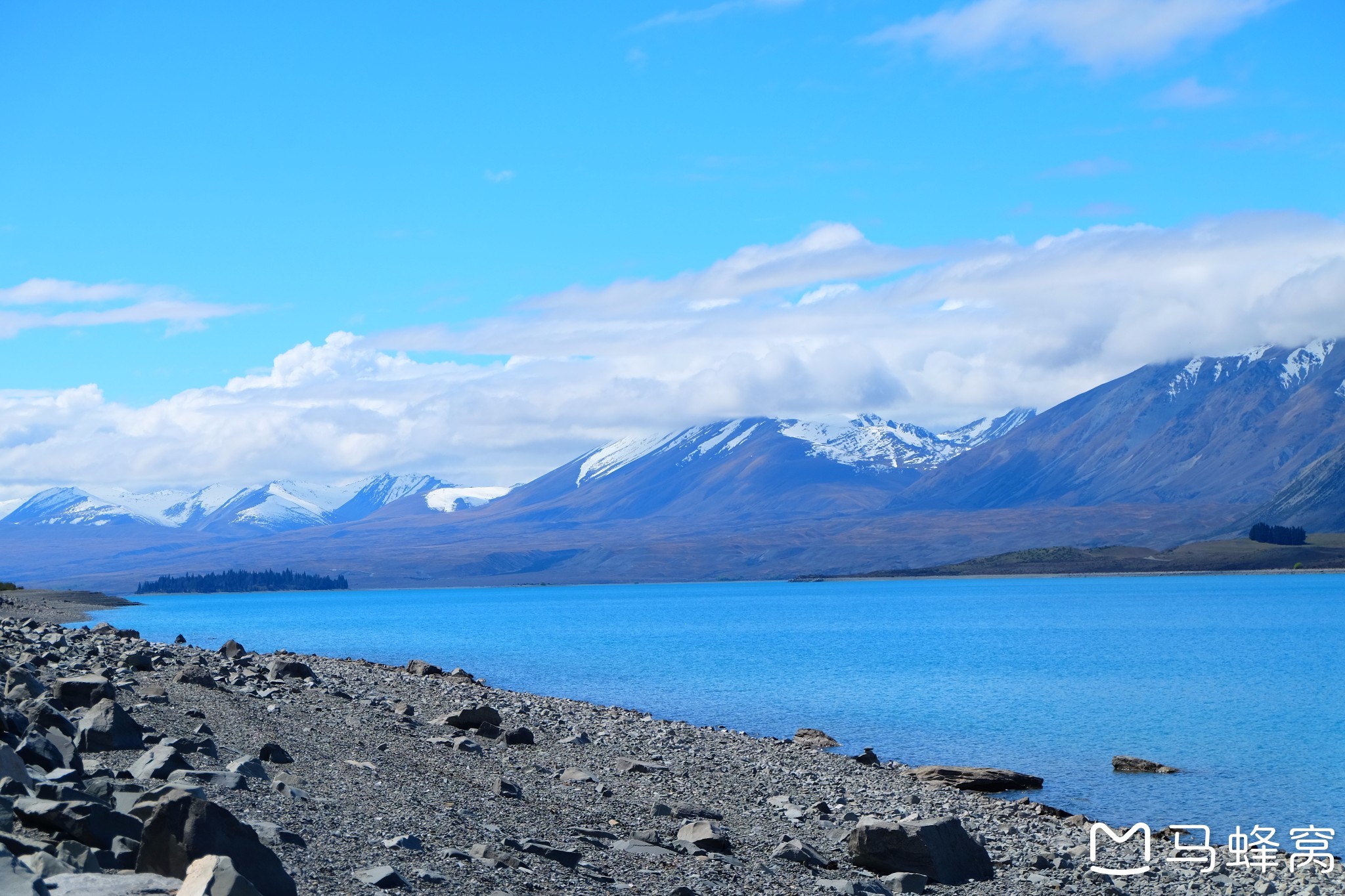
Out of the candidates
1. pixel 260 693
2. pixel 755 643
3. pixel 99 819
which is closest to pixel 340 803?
pixel 99 819

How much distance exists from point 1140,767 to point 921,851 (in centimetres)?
1595

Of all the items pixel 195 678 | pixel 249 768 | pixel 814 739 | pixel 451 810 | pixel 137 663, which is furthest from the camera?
pixel 814 739

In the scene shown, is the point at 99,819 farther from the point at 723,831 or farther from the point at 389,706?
the point at 389,706

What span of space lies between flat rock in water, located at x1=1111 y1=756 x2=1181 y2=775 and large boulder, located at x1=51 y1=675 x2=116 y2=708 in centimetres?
2377

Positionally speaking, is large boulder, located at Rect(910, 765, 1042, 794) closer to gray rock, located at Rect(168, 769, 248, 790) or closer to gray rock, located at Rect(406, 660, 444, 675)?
gray rock, located at Rect(168, 769, 248, 790)

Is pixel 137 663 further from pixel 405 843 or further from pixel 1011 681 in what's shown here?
pixel 1011 681

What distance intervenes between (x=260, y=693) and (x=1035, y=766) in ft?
65.7

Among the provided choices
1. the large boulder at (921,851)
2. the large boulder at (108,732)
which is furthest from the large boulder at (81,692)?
the large boulder at (921,851)

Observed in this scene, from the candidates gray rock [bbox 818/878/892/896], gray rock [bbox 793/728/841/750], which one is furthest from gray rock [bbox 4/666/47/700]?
gray rock [bbox 793/728/841/750]

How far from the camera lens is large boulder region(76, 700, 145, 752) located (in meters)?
18.2

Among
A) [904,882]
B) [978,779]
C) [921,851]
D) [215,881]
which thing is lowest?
[978,779]

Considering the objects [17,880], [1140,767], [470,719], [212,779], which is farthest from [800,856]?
[1140,767]

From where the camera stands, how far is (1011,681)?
185ft

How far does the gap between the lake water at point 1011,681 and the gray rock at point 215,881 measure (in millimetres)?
19790
